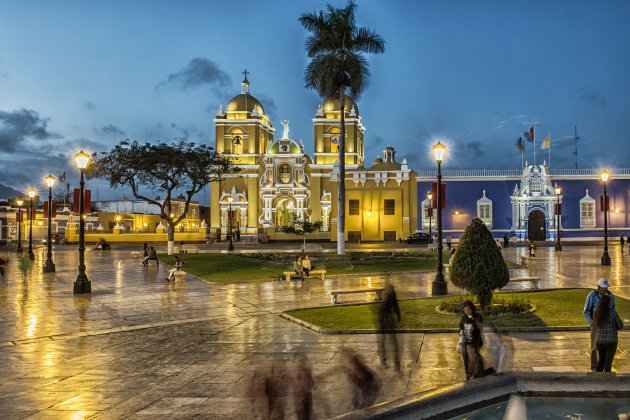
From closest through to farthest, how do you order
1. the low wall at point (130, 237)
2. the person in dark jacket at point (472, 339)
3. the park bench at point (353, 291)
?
the person in dark jacket at point (472, 339) < the park bench at point (353, 291) < the low wall at point (130, 237)

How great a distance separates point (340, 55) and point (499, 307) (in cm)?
1998

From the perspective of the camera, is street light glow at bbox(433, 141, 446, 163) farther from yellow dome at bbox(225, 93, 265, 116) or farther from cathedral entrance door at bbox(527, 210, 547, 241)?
yellow dome at bbox(225, 93, 265, 116)

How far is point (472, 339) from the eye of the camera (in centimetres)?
668

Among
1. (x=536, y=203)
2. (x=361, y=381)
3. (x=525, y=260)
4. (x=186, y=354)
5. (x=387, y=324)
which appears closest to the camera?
(x=361, y=381)

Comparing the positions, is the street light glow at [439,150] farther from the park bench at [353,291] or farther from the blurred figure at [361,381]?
the blurred figure at [361,381]

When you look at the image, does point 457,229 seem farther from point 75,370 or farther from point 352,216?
point 75,370

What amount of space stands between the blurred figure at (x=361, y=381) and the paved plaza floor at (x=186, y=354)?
0.36 feet

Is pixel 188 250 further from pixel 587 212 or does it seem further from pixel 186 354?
pixel 587 212

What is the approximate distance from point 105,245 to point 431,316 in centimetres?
3501

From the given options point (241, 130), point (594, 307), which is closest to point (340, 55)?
point (594, 307)

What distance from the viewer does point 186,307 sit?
45.4 ft

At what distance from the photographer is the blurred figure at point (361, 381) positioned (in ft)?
21.1

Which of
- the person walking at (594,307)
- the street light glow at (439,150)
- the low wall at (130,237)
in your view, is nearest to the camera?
the person walking at (594,307)

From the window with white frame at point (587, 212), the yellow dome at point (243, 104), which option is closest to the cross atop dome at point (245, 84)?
the yellow dome at point (243, 104)
